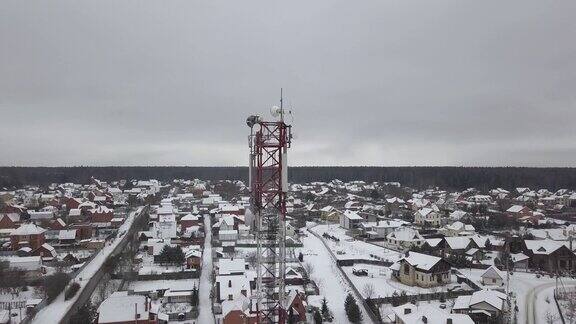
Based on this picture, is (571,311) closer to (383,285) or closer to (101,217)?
(383,285)

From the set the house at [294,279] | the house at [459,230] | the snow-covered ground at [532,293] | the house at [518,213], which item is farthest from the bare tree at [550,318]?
the house at [518,213]

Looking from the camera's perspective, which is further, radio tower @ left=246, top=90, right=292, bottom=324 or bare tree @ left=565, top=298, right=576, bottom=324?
bare tree @ left=565, top=298, right=576, bottom=324

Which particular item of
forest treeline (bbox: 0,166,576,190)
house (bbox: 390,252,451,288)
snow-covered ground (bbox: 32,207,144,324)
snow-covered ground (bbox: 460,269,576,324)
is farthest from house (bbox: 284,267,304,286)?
forest treeline (bbox: 0,166,576,190)

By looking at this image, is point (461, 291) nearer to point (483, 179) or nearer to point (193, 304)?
point (193, 304)

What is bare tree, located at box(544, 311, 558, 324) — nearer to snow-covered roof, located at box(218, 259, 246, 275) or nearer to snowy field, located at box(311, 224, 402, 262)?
snowy field, located at box(311, 224, 402, 262)

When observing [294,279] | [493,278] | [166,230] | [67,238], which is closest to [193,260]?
[294,279]

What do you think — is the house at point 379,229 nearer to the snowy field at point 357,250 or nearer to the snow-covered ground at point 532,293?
the snowy field at point 357,250
